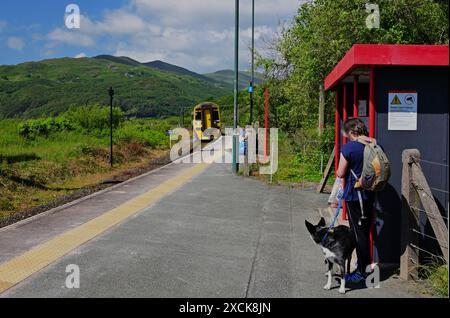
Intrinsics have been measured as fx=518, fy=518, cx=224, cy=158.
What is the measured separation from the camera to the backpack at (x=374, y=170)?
514 centimetres

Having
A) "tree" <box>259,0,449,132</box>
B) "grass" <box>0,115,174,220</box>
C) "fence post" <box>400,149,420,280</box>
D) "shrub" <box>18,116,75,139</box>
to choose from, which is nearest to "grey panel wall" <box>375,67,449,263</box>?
"fence post" <box>400,149,420,280</box>

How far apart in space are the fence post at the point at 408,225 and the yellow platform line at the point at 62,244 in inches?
158

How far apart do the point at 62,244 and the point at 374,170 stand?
4.25 metres

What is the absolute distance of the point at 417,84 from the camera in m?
5.82

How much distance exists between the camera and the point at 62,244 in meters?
7.00

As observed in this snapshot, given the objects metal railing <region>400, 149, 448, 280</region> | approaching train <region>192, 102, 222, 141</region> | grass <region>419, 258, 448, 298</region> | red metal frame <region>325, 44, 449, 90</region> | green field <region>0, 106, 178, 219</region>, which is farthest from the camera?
approaching train <region>192, 102, 222, 141</region>

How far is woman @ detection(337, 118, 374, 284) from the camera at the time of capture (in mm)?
5344

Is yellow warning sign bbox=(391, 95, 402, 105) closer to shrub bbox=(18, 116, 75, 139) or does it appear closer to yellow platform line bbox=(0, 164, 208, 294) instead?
yellow platform line bbox=(0, 164, 208, 294)

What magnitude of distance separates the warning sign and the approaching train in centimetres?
2941

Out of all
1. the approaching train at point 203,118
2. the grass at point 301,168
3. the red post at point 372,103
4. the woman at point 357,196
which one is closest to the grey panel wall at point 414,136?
the red post at point 372,103

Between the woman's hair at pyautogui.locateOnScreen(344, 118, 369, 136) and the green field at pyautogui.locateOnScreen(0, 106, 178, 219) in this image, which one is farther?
the green field at pyautogui.locateOnScreen(0, 106, 178, 219)
